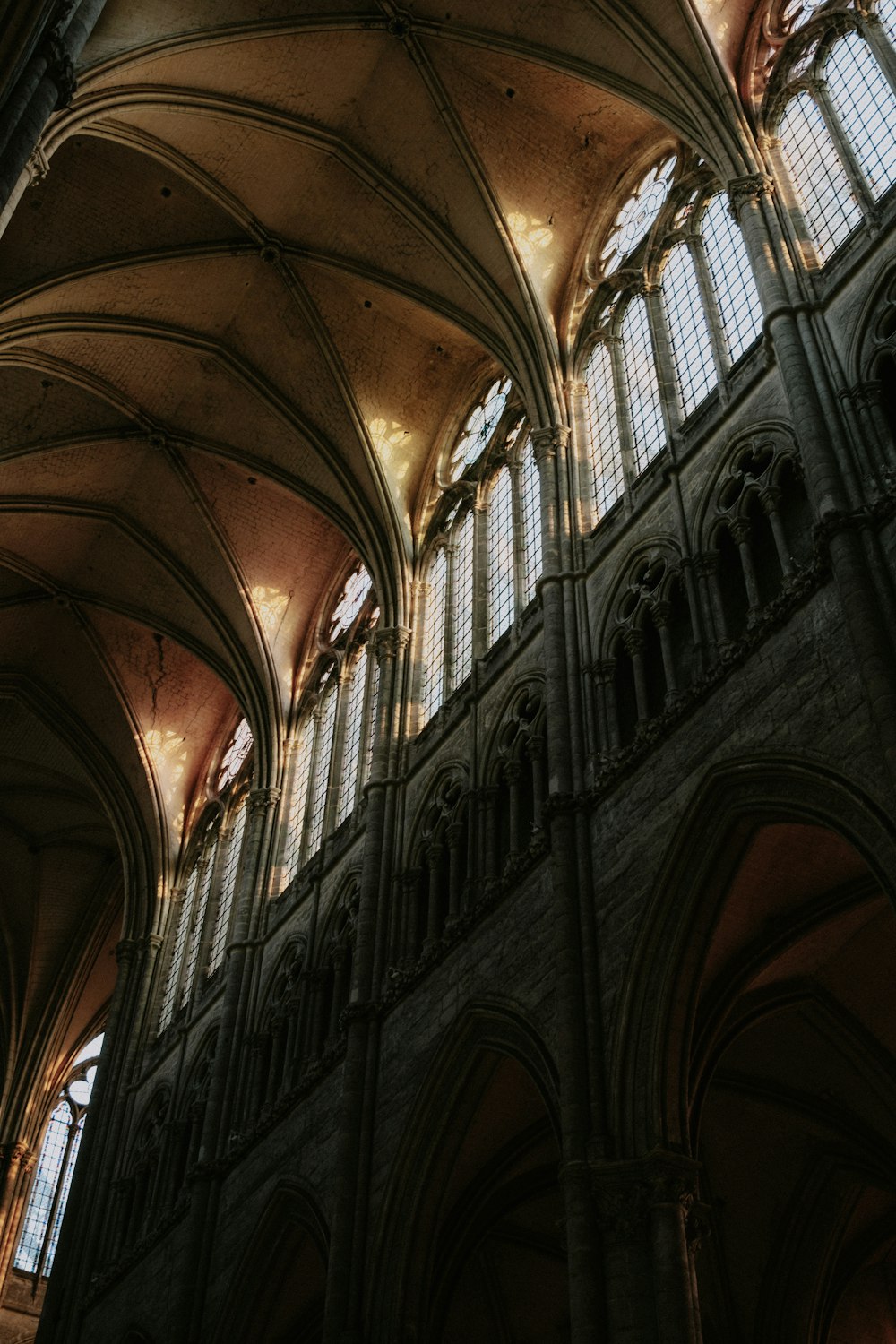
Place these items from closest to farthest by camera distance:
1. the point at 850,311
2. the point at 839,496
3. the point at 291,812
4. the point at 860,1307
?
the point at 839,496, the point at 850,311, the point at 860,1307, the point at 291,812

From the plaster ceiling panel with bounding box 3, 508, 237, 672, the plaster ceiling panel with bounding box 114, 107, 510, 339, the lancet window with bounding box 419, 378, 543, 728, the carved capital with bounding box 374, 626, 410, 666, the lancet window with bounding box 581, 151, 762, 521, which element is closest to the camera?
the lancet window with bounding box 581, 151, 762, 521

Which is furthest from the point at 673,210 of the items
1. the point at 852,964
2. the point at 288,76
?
the point at 852,964

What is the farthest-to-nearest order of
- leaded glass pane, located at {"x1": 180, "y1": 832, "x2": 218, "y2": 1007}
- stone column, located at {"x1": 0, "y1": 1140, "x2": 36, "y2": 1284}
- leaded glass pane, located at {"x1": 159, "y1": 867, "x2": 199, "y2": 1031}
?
stone column, located at {"x1": 0, "y1": 1140, "x2": 36, "y2": 1284}, leaded glass pane, located at {"x1": 159, "y1": 867, "x2": 199, "y2": 1031}, leaded glass pane, located at {"x1": 180, "y1": 832, "x2": 218, "y2": 1007}

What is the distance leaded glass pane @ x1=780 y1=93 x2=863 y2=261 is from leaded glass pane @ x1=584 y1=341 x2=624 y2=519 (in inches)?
136

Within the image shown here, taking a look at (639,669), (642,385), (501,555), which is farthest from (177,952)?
(639,669)

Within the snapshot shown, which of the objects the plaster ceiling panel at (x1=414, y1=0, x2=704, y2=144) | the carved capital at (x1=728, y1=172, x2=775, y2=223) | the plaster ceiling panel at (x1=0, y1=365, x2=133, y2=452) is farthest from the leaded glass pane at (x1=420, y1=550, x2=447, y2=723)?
the carved capital at (x1=728, y1=172, x2=775, y2=223)

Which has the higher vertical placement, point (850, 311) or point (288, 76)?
point (288, 76)

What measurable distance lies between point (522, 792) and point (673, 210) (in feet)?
26.5

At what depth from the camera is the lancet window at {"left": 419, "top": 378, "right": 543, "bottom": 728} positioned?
1917 cm

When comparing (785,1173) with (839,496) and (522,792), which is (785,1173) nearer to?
(522,792)

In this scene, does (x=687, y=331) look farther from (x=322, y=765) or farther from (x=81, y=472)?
(x=81, y=472)

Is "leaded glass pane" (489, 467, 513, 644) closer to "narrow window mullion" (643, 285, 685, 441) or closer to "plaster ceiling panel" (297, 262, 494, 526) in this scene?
"plaster ceiling panel" (297, 262, 494, 526)

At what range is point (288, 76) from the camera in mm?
19844

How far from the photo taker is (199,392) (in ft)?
78.7
